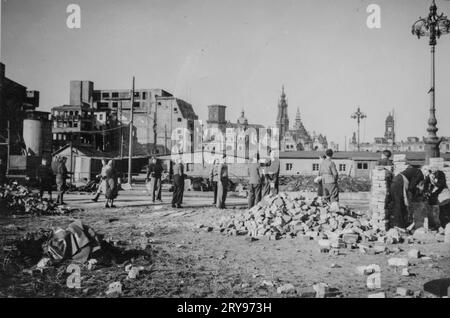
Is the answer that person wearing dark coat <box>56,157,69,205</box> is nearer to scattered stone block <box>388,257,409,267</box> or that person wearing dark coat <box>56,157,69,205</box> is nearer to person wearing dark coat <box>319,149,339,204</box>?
person wearing dark coat <box>319,149,339,204</box>

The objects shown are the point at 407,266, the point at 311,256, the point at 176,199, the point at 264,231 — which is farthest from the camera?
the point at 176,199

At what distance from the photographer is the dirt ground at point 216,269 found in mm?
5180

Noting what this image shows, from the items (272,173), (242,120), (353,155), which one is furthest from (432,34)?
(242,120)

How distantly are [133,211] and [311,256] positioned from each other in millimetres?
7147

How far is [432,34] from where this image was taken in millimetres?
10805

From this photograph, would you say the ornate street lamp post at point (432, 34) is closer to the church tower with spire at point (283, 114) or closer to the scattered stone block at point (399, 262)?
the scattered stone block at point (399, 262)

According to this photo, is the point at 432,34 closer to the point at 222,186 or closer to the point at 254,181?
the point at 254,181

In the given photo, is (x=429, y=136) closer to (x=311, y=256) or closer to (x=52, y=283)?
(x=311, y=256)

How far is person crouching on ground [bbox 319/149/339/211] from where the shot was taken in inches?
417

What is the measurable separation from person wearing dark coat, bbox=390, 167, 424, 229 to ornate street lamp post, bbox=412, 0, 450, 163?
3.43 meters

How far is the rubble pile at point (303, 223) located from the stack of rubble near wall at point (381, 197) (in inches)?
5.0

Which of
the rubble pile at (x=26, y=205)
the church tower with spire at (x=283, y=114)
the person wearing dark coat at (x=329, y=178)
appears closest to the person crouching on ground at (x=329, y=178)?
the person wearing dark coat at (x=329, y=178)
